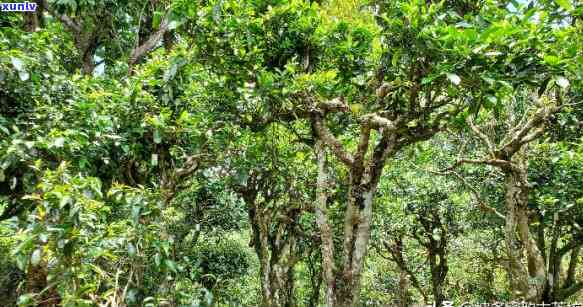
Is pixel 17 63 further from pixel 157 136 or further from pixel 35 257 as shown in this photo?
pixel 35 257

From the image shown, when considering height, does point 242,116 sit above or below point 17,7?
below

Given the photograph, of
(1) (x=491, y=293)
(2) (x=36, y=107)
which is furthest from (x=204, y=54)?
(1) (x=491, y=293)

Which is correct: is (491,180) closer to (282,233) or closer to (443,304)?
(282,233)

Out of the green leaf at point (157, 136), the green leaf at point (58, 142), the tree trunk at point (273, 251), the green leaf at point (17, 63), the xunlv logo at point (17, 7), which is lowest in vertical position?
the tree trunk at point (273, 251)

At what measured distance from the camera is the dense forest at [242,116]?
2.93 metres

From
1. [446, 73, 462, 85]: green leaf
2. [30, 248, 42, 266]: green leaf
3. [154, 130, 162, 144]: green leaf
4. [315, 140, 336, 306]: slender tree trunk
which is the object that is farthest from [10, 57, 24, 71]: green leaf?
[446, 73, 462, 85]: green leaf

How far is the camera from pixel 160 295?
2.89 metres

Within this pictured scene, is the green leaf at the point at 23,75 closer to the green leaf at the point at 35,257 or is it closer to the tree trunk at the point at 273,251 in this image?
the green leaf at the point at 35,257

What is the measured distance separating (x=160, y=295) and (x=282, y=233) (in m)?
5.74

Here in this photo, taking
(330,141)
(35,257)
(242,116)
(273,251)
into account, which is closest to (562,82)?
(330,141)

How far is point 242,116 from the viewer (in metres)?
4.31

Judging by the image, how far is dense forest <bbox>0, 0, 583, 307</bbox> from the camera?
2.93 metres

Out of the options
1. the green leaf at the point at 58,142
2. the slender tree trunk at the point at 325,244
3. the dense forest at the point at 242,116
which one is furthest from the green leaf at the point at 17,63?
the slender tree trunk at the point at 325,244

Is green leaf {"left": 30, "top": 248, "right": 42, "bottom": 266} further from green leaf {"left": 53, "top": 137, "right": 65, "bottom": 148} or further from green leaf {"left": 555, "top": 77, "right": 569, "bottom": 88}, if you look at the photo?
green leaf {"left": 555, "top": 77, "right": 569, "bottom": 88}
